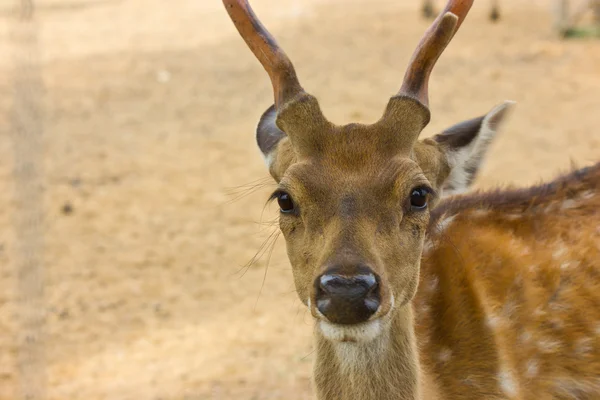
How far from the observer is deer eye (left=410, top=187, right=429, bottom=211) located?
3.67 m

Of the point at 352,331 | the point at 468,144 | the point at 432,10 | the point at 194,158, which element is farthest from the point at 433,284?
the point at 432,10

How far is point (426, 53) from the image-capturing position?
3.86 meters

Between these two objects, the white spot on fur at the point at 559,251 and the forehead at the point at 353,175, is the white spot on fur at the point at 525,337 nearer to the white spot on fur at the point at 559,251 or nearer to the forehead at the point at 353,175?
the white spot on fur at the point at 559,251

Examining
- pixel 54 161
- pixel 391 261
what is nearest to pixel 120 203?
pixel 54 161

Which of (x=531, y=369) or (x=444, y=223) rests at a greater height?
(x=444, y=223)

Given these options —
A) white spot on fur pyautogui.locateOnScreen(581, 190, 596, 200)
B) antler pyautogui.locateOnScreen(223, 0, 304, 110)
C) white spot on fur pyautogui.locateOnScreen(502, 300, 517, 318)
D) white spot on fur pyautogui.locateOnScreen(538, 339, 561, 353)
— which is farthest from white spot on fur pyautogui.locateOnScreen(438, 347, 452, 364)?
antler pyautogui.locateOnScreen(223, 0, 304, 110)

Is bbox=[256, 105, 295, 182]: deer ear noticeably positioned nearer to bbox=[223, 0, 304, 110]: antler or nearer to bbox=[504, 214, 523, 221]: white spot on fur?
bbox=[223, 0, 304, 110]: antler

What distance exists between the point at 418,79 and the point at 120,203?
17.5 ft

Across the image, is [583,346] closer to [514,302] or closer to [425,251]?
[514,302]

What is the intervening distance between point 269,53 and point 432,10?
11.4 metres

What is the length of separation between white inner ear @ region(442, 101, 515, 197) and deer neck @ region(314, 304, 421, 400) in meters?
0.69

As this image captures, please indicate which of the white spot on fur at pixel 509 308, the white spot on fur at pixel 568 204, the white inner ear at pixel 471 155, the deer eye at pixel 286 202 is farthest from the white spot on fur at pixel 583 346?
the deer eye at pixel 286 202

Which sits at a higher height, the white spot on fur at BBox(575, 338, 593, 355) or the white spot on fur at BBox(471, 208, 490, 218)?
the white spot on fur at BBox(471, 208, 490, 218)

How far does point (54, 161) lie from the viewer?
9.72 meters
